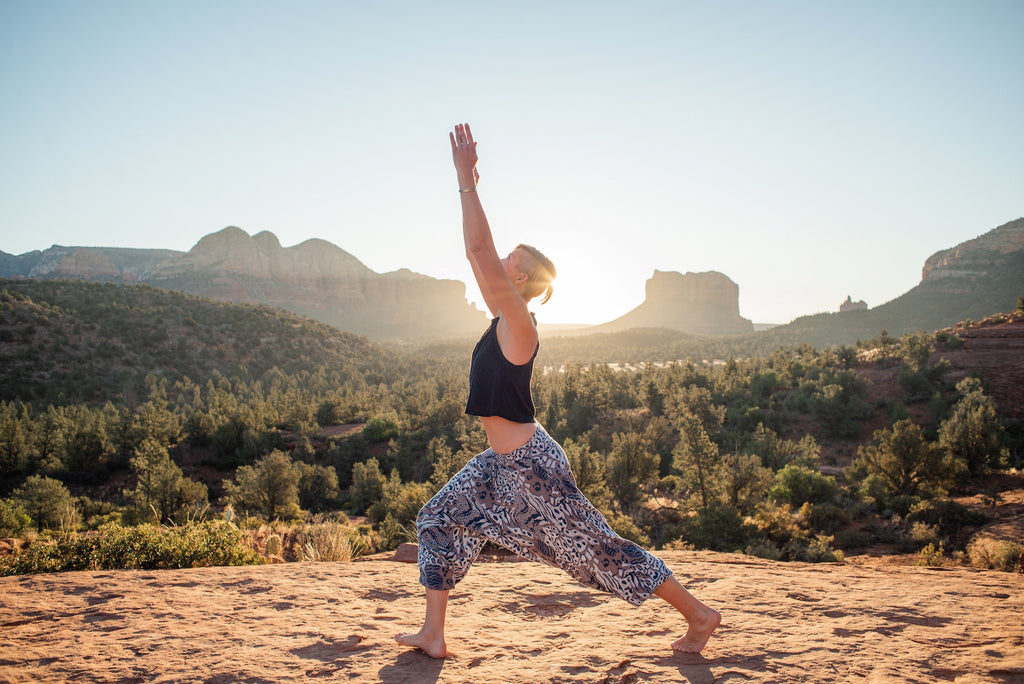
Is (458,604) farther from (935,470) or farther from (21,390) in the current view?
(21,390)

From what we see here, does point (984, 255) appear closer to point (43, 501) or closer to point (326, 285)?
point (43, 501)

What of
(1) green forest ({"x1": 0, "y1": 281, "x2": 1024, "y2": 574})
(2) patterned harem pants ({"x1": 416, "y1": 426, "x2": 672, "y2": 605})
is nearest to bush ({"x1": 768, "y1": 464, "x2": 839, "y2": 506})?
(1) green forest ({"x1": 0, "y1": 281, "x2": 1024, "y2": 574})

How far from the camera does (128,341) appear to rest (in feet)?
143

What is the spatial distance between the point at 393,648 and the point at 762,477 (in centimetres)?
1601

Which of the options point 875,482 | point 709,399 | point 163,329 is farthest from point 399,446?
point 163,329

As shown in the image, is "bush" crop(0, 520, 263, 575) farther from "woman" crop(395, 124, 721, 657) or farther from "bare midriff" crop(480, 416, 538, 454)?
"bare midriff" crop(480, 416, 538, 454)

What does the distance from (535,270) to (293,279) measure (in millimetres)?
148289

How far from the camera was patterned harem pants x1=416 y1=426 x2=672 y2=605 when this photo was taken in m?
2.34

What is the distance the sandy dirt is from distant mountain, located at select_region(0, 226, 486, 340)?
11322 cm

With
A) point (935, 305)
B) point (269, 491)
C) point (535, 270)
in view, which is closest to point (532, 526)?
point (535, 270)

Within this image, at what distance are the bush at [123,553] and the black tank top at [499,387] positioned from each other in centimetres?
409

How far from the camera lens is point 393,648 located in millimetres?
2613

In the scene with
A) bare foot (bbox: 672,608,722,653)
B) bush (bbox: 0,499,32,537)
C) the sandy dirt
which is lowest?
bush (bbox: 0,499,32,537)

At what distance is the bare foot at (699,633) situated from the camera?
244cm
